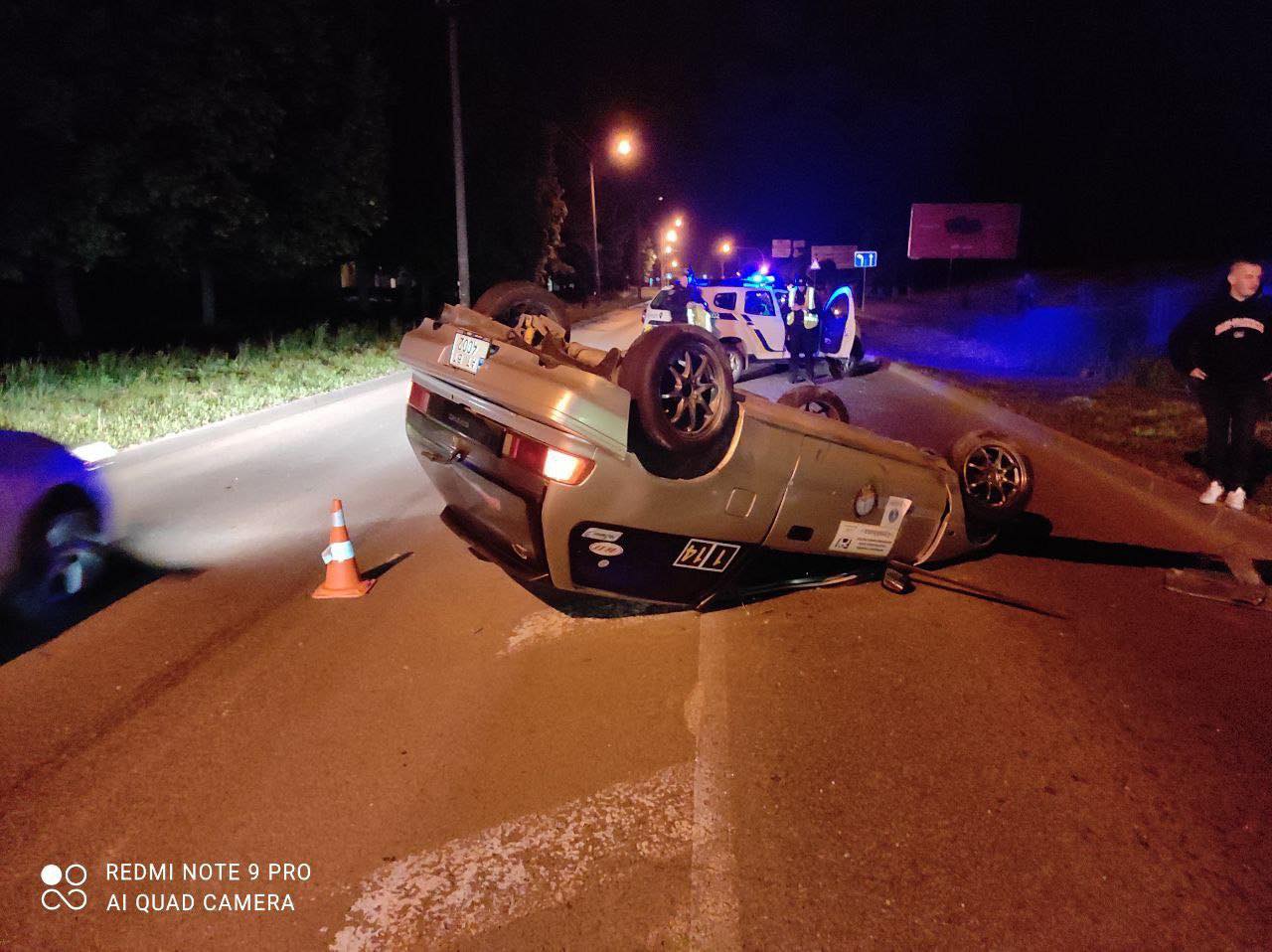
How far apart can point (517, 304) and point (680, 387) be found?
149 centimetres

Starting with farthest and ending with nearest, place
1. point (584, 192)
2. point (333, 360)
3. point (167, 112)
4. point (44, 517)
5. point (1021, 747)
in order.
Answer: point (584, 192), point (333, 360), point (167, 112), point (44, 517), point (1021, 747)

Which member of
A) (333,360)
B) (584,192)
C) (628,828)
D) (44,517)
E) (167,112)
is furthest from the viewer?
(584,192)

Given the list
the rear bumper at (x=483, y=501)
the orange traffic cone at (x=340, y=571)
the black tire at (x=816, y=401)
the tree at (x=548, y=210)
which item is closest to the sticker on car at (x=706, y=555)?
the rear bumper at (x=483, y=501)

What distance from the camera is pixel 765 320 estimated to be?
55.3ft

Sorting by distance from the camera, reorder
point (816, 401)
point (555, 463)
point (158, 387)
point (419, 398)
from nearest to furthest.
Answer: point (555, 463) → point (419, 398) → point (816, 401) → point (158, 387)

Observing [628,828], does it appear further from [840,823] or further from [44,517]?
[44,517]

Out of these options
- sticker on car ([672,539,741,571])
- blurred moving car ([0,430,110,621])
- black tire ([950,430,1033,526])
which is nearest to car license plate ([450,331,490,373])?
sticker on car ([672,539,741,571])

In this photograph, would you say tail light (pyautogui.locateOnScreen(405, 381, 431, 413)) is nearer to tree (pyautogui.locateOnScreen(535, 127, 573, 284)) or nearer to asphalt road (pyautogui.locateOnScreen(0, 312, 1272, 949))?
asphalt road (pyautogui.locateOnScreen(0, 312, 1272, 949))

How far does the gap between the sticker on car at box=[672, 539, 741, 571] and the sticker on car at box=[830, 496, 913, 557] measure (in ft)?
2.50

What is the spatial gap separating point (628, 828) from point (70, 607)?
3.93 metres

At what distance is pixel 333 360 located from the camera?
58.6 feet

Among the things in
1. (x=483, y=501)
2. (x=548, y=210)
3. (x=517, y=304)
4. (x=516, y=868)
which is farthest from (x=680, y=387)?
(x=548, y=210)

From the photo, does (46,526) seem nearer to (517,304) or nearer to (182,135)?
(517,304)

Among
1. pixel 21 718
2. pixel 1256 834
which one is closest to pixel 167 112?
pixel 21 718
